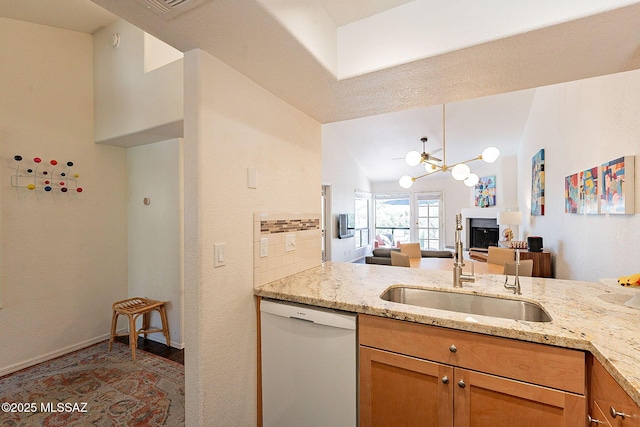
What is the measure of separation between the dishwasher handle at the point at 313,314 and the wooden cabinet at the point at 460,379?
7 centimetres

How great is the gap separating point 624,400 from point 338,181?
19.3ft

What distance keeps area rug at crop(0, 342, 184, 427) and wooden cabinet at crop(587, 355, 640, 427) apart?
2.05 m

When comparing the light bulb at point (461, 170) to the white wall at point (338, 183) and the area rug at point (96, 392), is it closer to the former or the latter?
the white wall at point (338, 183)

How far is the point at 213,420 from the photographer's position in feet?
4.33

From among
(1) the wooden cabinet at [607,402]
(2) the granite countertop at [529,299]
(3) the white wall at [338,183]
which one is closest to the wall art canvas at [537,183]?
(2) the granite countertop at [529,299]

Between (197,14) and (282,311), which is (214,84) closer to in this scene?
(197,14)

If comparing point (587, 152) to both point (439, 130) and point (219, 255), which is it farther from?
point (219, 255)

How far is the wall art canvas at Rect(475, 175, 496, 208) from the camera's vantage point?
6484 millimetres

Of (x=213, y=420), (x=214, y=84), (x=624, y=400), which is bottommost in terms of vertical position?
(x=213, y=420)

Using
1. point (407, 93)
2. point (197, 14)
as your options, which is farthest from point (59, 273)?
point (407, 93)

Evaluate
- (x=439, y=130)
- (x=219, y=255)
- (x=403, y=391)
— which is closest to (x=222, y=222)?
(x=219, y=255)

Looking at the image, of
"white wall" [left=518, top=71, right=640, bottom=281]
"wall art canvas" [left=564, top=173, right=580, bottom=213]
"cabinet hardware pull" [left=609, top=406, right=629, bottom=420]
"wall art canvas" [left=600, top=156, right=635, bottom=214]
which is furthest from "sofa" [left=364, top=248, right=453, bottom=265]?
"cabinet hardware pull" [left=609, top=406, right=629, bottom=420]

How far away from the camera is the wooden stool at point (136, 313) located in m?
2.49

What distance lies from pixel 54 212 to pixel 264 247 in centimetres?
237
